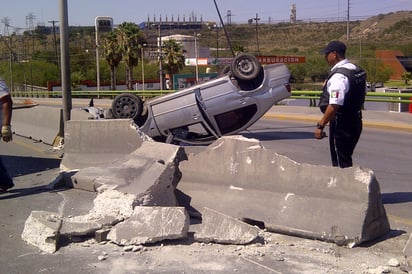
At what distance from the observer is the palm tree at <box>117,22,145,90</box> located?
6259 centimetres

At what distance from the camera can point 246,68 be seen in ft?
39.8

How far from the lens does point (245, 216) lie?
20.6 ft

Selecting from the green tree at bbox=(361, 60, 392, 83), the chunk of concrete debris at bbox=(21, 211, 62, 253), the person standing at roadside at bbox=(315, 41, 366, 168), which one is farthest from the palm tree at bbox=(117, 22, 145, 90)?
the chunk of concrete debris at bbox=(21, 211, 62, 253)

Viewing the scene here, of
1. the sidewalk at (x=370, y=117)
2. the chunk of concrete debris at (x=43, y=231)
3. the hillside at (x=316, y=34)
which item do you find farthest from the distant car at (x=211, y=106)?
the hillside at (x=316, y=34)

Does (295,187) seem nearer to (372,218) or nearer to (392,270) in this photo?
(372,218)

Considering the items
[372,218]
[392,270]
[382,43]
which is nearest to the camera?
[392,270]

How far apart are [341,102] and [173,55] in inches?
2451

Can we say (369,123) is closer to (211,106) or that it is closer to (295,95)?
(295,95)

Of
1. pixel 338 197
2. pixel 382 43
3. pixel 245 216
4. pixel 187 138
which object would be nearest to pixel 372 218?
pixel 338 197

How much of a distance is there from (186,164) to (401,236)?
2.46 m

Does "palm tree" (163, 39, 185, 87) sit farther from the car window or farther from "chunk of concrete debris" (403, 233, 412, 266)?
"chunk of concrete debris" (403, 233, 412, 266)

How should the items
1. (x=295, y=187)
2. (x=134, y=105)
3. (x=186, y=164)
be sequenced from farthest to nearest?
1. (x=134, y=105)
2. (x=186, y=164)
3. (x=295, y=187)

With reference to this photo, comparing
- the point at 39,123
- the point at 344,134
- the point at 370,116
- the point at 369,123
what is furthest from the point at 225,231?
the point at 370,116

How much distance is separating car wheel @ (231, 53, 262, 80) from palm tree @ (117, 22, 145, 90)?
1991 inches
